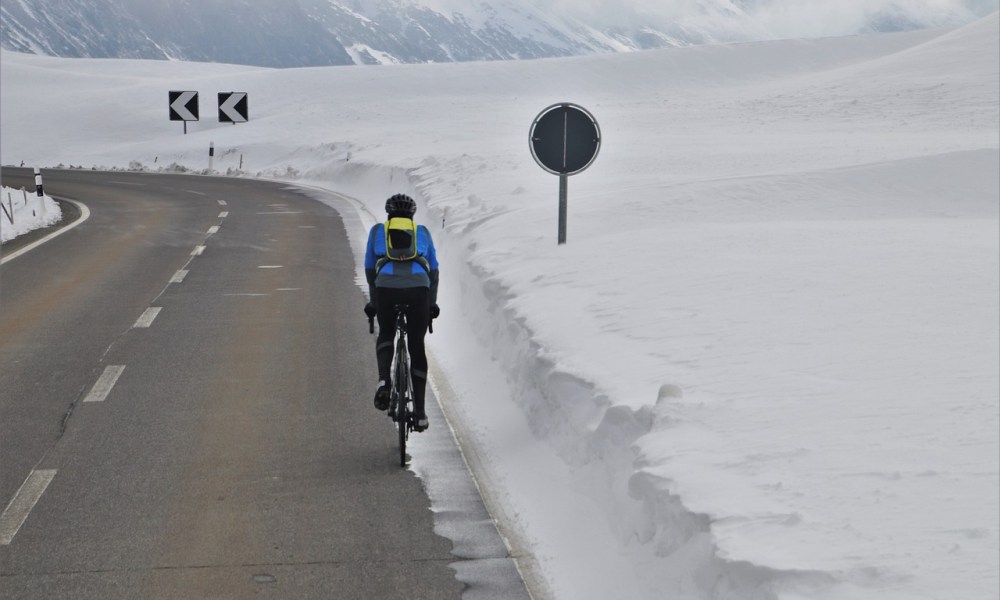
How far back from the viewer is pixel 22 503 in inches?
268

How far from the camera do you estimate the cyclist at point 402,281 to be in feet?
25.0

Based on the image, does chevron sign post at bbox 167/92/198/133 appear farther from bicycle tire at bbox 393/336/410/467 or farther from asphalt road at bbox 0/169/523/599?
bicycle tire at bbox 393/336/410/467

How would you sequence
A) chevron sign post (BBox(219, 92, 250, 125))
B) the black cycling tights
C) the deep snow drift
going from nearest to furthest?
the deep snow drift
the black cycling tights
chevron sign post (BBox(219, 92, 250, 125))

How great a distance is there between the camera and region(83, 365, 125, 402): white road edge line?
30.8 ft

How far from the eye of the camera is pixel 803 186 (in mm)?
17969

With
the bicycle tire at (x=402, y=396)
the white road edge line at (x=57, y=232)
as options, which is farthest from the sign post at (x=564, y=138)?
the white road edge line at (x=57, y=232)

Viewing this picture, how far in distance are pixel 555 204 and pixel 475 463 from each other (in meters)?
11.4

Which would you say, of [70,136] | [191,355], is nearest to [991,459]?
[191,355]

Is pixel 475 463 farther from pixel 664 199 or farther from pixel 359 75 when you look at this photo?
pixel 359 75

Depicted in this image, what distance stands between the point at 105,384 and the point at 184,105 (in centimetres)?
3173

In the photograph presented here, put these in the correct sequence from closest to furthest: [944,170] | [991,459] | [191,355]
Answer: [991,459] < [191,355] < [944,170]

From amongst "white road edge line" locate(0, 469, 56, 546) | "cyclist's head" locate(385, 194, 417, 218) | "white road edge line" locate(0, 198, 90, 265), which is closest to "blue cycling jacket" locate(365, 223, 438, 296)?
"cyclist's head" locate(385, 194, 417, 218)

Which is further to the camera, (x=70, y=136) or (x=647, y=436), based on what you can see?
(x=70, y=136)

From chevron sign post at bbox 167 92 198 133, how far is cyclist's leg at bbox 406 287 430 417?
33.5m
